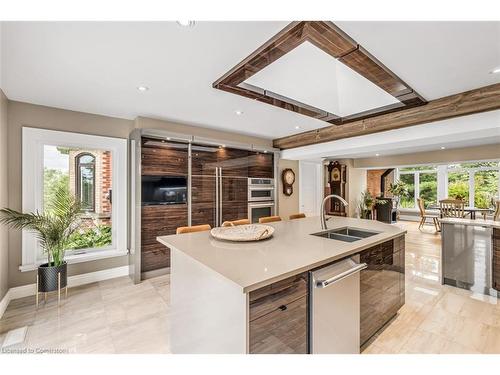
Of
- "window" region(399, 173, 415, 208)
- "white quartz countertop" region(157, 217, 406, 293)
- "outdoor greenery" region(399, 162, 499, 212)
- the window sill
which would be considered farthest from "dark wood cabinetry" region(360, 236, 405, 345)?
"window" region(399, 173, 415, 208)

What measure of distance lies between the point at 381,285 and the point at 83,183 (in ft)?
13.1

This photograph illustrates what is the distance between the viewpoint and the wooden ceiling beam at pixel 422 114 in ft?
8.02

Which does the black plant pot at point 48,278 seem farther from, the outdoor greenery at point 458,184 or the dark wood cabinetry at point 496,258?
the outdoor greenery at point 458,184

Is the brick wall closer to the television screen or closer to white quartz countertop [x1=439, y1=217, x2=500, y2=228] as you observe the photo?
white quartz countertop [x1=439, y1=217, x2=500, y2=228]

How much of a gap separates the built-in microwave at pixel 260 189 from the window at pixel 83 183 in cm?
225

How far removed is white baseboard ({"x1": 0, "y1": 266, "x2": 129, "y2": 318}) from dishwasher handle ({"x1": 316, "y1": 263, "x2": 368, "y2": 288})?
3330 millimetres

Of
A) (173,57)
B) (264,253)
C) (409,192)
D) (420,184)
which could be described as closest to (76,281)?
(264,253)

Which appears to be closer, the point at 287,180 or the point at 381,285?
the point at 381,285

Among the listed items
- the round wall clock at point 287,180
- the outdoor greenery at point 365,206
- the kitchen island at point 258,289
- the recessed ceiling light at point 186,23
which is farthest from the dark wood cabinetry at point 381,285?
the outdoor greenery at point 365,206

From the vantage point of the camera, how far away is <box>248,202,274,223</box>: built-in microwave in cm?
455

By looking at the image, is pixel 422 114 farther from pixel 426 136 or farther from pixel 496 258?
pixel 496 258

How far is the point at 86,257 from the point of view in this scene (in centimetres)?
323
